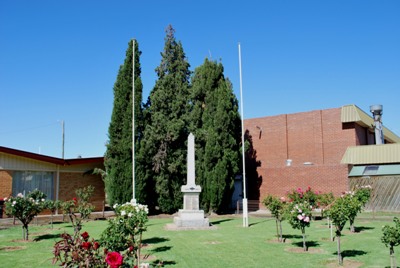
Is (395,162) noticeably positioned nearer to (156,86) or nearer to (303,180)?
(303,180)

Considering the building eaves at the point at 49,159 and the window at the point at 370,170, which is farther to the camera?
the window at the point at 370,170

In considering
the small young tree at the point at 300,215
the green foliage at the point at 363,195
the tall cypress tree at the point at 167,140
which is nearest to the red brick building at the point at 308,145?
the tall cypress tree at the point at 167,140

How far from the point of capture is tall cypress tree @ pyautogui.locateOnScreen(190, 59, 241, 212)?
88.0ft

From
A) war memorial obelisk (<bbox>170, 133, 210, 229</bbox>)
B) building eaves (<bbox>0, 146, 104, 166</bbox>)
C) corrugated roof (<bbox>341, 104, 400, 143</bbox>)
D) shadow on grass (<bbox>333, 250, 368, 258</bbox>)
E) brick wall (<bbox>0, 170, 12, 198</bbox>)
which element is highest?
corrugated roof (<bbox>341, 104, 400, 143</bbox>)

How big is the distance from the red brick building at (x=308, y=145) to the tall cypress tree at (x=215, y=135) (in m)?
4.54

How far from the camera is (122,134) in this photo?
2669cm

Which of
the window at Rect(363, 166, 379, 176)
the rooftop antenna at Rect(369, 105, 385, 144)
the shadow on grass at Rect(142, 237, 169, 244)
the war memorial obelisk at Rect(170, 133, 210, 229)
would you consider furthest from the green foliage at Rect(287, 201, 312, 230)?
the rooftop antenna at Rect(369, 105, 385, 144)

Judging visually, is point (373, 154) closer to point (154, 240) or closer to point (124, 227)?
point (154, 240)

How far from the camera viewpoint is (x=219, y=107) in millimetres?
27812

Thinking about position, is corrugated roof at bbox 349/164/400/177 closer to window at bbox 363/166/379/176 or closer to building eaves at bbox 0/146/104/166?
window at bbox 363/166/379/176

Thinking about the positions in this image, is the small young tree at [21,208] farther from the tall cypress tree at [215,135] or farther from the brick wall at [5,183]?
the tall cypress tree at [215,135]

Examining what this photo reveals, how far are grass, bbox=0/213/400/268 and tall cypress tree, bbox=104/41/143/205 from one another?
347 inches

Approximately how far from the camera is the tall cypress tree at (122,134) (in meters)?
25.9

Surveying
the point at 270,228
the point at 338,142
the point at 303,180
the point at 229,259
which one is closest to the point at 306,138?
the point at 338,142
